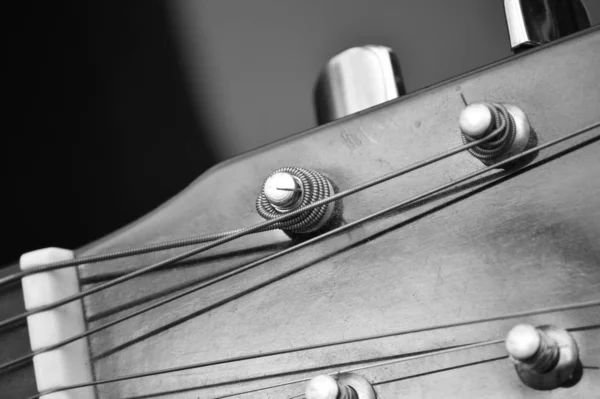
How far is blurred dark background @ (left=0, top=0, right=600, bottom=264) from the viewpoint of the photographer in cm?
138

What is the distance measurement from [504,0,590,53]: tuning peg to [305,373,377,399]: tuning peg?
356 mm

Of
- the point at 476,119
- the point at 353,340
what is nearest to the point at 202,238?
the point at 353,340

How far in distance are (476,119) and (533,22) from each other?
0.84 feet

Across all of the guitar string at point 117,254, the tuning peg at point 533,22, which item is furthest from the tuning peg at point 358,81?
the guitar string at point 117,254

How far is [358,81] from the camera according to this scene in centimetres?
90

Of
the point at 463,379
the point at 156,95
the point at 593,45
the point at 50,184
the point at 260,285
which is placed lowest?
the point at 463,379

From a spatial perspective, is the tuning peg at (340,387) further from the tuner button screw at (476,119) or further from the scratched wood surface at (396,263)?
the tuner button screw at (476,119)

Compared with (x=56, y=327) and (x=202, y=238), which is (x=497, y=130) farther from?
(x=56, y=327)

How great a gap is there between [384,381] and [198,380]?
0.16 meters

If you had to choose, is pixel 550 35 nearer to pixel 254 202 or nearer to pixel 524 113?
pixel 524 113

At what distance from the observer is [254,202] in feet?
2.43

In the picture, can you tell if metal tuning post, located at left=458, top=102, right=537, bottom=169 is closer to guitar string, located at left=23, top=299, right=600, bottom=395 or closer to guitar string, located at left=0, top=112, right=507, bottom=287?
guitar string, located at left=0, top=112, right=507, bottom=287

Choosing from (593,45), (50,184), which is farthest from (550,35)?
(50,184)

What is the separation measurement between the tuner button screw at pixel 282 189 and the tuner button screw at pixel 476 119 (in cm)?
14
